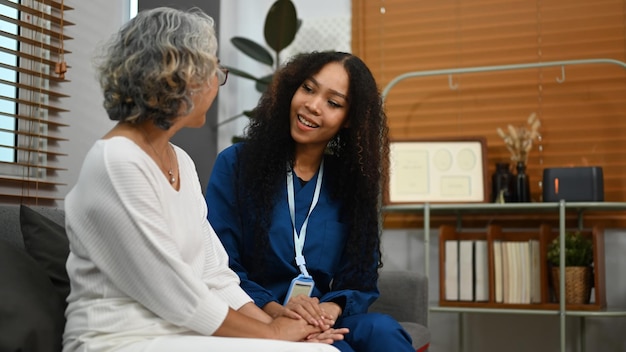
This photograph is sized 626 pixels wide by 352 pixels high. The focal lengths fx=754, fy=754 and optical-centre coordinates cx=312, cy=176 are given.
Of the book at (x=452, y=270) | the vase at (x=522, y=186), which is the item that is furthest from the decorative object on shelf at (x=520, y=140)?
the book at (x=452, y=270)

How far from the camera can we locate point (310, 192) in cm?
226

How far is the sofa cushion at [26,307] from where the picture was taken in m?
1.44

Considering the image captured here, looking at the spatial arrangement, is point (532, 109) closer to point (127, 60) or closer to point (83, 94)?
point (83, 94)

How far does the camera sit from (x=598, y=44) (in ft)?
12.5

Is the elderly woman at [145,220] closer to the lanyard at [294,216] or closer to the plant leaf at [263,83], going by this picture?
the lanyard at [294,216]

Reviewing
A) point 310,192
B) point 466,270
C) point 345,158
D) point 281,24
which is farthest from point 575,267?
point 281,24

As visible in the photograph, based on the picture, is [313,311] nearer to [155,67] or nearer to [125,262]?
[125,262]

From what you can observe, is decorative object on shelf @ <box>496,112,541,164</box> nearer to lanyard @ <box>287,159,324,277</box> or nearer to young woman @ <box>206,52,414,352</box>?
young woman @ <box>206,52,414,352</box>

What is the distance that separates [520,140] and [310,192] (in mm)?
1784

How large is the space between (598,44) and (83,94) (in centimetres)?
255

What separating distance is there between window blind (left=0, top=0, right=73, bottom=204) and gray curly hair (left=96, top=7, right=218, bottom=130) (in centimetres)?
101

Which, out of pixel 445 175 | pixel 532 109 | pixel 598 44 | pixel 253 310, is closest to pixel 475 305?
pixel 445 175

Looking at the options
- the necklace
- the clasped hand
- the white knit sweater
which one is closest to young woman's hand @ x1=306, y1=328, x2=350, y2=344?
the clasped hand

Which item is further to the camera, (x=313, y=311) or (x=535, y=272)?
(x=535, y=272)
